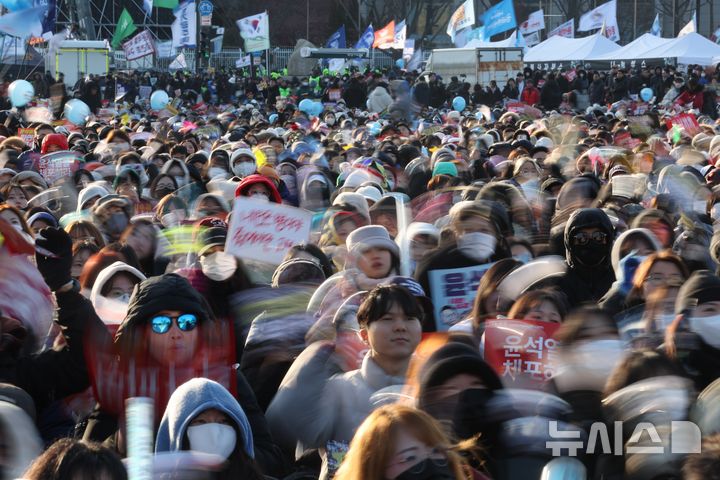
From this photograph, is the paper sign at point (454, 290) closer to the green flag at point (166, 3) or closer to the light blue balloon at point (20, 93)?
the light blue balloon at point (20, 93)

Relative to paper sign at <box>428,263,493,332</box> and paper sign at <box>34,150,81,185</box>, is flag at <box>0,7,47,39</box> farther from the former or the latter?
paper sign at <box>428,263,493,332</box>

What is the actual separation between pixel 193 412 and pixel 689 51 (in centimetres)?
3311

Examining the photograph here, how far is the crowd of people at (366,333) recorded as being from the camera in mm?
3771

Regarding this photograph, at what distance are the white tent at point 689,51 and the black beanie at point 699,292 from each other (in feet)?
102

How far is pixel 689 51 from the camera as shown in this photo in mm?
35094

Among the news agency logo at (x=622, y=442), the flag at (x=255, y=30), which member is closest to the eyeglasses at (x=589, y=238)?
the news agency logo at (x=622, y=442)

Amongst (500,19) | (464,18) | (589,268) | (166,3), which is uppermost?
(166,3)

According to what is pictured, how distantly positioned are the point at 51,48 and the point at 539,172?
2589 centimetres

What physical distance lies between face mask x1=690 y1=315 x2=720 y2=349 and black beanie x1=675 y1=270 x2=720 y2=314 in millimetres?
77

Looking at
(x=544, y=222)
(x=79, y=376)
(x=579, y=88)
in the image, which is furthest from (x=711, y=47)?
(x=79, y=376)

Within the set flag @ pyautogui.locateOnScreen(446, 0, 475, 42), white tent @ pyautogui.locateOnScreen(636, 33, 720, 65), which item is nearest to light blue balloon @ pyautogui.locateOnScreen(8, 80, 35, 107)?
white tent @ pyautogui.locateOnScreen(636, 33, 720, 65)

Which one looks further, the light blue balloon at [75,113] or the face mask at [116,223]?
the light blue balloon at [75,113]

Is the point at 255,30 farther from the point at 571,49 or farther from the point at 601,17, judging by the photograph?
the point at 601,17

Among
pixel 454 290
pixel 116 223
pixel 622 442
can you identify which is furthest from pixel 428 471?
pixel 116 223
